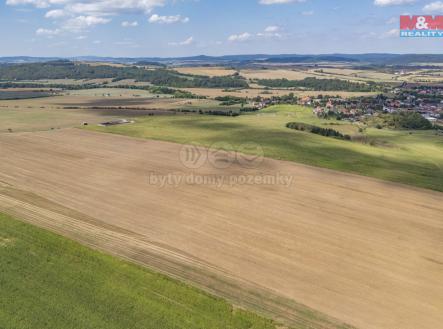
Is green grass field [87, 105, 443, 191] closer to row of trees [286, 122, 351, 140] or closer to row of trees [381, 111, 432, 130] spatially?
row of trees [286, 122, 351, 140]

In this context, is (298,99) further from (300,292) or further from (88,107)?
(300,292)

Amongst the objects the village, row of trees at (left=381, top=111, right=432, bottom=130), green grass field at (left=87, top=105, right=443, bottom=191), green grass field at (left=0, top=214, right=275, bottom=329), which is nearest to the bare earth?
green grass field at (left=0, top=214, right=275, bottom=329)

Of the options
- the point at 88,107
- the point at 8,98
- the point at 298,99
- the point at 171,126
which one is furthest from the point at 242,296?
the point at 8,98

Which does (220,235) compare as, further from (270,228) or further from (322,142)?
(322,142)

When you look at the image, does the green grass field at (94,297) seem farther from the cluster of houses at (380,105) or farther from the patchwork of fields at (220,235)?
the cluster of houses at (380,105)

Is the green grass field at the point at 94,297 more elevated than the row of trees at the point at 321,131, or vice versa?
the row of trees at the point at 321,131

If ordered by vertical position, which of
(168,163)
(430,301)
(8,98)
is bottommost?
(430,301)

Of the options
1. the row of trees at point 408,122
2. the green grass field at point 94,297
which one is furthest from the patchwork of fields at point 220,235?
the row of trees at point 408,122
